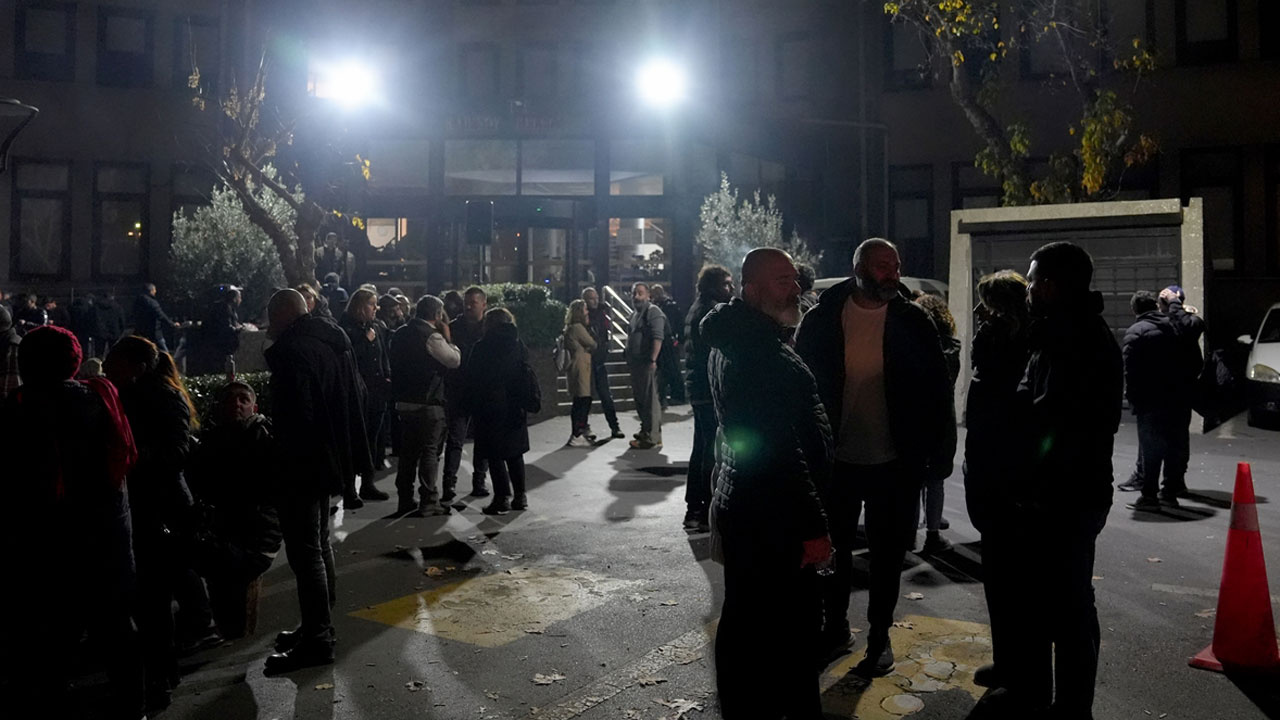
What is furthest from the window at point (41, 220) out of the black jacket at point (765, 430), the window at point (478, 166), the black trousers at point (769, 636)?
the black trousers at point (769, 636)

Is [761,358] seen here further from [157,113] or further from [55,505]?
[157,113]

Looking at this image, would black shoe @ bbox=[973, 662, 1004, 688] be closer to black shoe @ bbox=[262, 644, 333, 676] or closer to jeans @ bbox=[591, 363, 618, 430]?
black shoe @ bbox=[262, 644, 333, 676]

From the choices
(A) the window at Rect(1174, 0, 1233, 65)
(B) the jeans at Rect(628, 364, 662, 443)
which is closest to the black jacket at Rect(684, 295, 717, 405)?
(B) the jeans at Rect(628, 364, 662, 443)

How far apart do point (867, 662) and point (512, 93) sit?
25.6 metres

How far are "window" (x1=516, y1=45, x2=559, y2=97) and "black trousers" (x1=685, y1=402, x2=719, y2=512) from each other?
2183 cm

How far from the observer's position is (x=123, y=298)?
27.0 metres

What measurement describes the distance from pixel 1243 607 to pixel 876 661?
1.83 metres

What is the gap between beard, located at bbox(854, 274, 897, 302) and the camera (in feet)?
16.9

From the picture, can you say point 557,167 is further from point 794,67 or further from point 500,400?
point 500,400

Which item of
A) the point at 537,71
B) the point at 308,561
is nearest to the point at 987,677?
the point at 308,561

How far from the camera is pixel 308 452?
213 inches

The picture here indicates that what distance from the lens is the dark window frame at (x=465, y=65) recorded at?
2884 cm

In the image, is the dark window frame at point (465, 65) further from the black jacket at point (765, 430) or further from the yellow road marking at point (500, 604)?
the black jacket at point (765, 430)

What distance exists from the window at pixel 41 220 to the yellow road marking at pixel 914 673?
2632 centimetres
